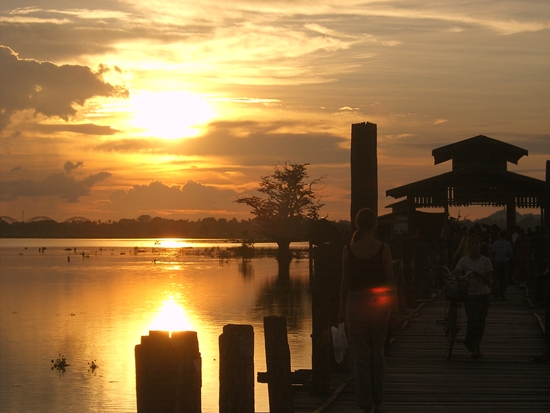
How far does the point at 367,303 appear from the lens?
330 inches

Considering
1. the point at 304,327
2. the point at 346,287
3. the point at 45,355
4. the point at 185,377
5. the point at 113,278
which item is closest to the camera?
the point at 185,377


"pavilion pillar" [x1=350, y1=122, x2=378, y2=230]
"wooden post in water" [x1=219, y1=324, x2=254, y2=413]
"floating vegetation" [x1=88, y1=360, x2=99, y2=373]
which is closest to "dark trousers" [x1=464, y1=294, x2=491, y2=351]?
"pavilion pillar" [x1=350, y1=122, x2=378, y2=230]

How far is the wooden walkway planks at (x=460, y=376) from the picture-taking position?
9.62m

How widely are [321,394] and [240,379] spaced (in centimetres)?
277

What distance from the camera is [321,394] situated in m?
10.2

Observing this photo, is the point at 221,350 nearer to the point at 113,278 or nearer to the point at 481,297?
the point at 481,297

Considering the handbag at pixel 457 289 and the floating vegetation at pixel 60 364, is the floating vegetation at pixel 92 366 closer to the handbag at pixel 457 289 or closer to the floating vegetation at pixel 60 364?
the floating vegetation at pixel 60 364

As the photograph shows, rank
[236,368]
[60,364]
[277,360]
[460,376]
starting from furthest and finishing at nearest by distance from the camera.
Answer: [60,364] → [460,376] → [277,360] → [236,368]

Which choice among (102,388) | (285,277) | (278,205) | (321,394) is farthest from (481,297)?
(278,205)

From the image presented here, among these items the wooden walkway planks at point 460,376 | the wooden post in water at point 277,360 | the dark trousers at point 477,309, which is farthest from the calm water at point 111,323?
the wooden post in water at point 277,360

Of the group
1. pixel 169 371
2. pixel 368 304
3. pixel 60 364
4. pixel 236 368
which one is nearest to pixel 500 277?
pixel 368 304

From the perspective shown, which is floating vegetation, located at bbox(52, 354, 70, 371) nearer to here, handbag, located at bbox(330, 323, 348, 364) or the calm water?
the calm water

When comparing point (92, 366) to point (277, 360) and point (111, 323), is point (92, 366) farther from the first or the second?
point (277, 360)

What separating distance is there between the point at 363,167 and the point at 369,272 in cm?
248
